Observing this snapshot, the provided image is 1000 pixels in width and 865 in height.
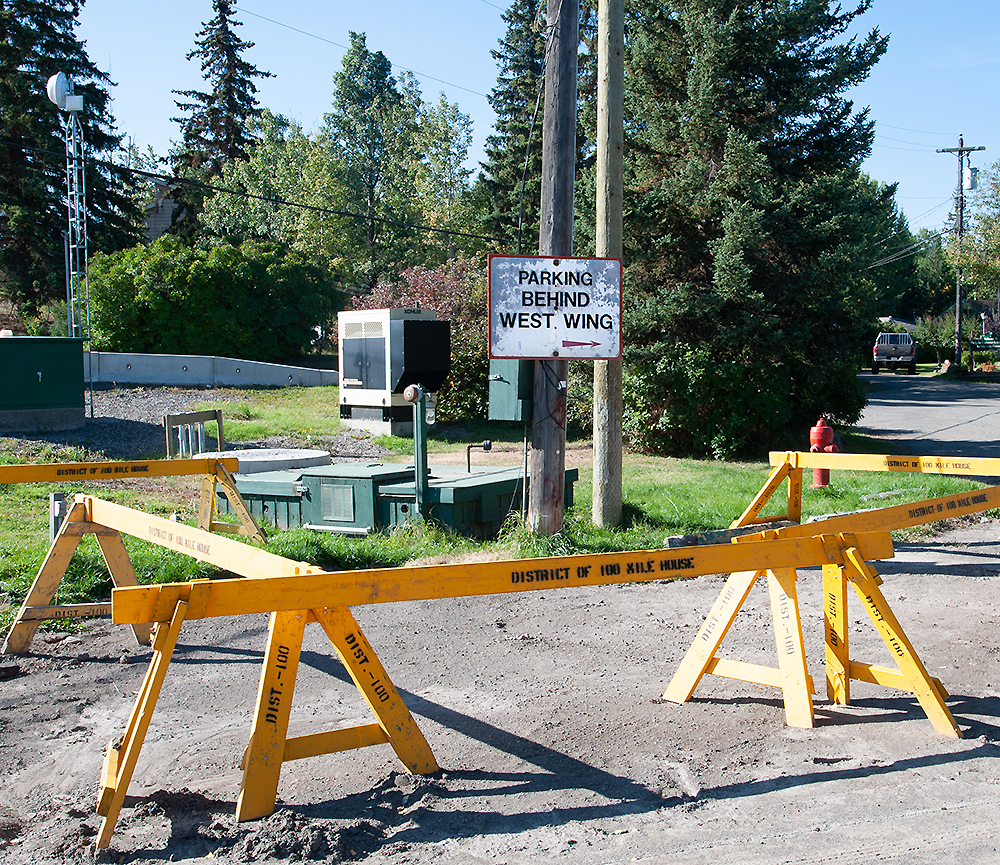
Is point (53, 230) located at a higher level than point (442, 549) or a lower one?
higher

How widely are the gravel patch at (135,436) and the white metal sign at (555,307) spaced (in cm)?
833

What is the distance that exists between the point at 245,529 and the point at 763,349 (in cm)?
1134

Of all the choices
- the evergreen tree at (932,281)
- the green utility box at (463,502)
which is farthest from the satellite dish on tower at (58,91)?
the evergreen tree at (932,281)

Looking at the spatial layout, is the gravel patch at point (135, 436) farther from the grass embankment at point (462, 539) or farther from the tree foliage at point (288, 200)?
the tree foliage at point (288, 200)

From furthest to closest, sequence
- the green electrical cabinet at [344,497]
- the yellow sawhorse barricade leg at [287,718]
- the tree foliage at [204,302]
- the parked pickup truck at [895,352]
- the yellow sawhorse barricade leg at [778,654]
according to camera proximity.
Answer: the parked pickup truck at [895,352]
the tree foliage at [204,302]
the green electrical cabinet at [344,497]
the yellow sawhorse barricade leg at [778,654]
the yellow sawhorse barricade leg at [287,718]

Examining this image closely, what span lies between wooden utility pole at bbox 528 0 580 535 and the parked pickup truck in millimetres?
43100

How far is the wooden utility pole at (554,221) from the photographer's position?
340 inches

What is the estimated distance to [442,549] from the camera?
27.8 ft

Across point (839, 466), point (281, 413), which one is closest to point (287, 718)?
point (839, 466)

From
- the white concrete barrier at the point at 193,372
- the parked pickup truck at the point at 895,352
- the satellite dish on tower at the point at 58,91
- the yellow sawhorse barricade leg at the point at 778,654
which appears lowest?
the yellow sawhorse barricade leg at the point at 778,654

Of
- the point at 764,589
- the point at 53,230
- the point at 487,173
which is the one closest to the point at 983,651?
the point at 764,589

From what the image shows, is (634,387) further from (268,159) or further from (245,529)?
(268,159)

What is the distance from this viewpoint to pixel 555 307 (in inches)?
337

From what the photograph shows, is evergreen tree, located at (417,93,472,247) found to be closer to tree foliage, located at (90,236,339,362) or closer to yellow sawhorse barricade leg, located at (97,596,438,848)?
tree foliage, located at (90,236,339,362)
